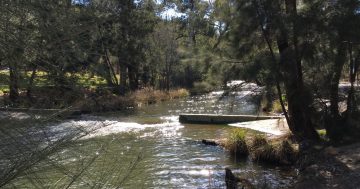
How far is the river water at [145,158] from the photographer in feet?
7.73

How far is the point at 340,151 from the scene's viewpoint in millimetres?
12102

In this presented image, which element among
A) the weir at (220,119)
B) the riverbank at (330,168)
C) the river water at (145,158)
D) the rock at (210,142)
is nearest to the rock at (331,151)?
the riverbank at (330,168)

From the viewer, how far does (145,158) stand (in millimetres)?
11836

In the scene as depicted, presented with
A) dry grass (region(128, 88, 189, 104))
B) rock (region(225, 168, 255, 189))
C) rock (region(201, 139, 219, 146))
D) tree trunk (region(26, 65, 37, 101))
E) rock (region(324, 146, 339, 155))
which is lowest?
rock (region(225, 168, 255, 189))

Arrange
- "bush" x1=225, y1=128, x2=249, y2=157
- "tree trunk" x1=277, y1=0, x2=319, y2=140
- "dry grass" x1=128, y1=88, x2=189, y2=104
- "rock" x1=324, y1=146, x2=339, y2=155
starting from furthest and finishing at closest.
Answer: "dry grass" x1=128, y1=88, x2=189, y2=104 < "bush" x1=225, y1=128, x2=249, y2=157 < "tree trunk" x1=277, y1=0, x2=319, y2=140 < "rock" x1=324, y1=146, x2=339, y2=155

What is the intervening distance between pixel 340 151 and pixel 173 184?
169 inches

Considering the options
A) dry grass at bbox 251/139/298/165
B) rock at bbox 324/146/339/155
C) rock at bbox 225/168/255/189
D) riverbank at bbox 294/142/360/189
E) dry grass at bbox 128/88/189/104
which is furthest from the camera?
dry grass at bbox 128/88/189/104

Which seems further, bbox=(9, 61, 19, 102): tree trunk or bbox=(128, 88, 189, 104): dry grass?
bbox=(128, 88, 189, 104): dry grass

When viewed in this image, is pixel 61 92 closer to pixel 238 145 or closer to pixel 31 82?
pixel 31 82

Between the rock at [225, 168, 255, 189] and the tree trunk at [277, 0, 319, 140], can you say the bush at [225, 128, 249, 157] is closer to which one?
Result: the tree trunk at [277, 0, 319, 140]

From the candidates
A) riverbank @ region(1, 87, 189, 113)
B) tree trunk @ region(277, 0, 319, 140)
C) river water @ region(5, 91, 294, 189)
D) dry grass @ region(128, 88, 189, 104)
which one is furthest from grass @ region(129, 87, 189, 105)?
riverbank @ region(1, 87, 189, 113)

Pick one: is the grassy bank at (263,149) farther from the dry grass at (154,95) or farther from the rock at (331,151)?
the dry grass at (154,95)

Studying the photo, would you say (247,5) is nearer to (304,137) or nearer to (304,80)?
(304,80)

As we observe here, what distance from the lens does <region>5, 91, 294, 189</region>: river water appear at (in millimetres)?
2357
